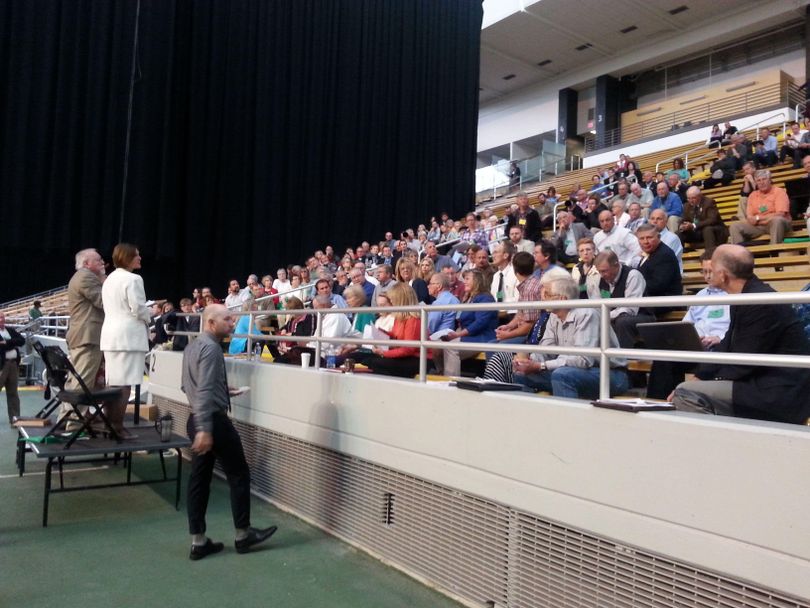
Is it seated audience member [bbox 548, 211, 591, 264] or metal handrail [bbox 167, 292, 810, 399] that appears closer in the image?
metal handrail [bbox 167, 292, 810, 399]

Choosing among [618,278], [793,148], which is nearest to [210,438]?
[618,278]

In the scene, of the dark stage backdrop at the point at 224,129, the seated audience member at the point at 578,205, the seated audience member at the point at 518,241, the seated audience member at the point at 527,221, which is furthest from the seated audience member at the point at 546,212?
the dark stage backdrop at the point at 224,129

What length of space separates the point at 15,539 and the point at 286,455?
6.19 feet

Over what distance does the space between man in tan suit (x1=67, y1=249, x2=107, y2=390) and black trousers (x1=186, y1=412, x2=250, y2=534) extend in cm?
198

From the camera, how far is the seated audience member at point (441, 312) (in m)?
5.34

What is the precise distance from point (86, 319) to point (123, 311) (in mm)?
561

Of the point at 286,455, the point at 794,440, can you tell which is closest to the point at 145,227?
the point at 286,455

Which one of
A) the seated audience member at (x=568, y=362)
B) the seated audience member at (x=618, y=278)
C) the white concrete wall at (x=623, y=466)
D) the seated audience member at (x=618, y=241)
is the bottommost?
the white concrete wall at (x=623, y=466)

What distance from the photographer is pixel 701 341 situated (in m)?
3.40

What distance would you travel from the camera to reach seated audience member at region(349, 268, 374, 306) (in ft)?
27.5

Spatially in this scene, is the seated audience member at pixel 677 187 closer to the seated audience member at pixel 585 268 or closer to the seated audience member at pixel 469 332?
the seated audience member at pixel 585 268

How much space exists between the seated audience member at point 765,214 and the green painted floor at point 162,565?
6310 millimetres

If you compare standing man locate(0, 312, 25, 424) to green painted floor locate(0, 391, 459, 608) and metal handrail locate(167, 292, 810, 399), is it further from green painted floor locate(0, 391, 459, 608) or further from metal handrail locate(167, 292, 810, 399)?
metal handrail locate(167, 292, 810, 399)

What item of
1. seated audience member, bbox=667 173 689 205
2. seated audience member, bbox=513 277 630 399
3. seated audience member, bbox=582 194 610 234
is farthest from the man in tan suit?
seated audience member, bbox=667 173 689 205
